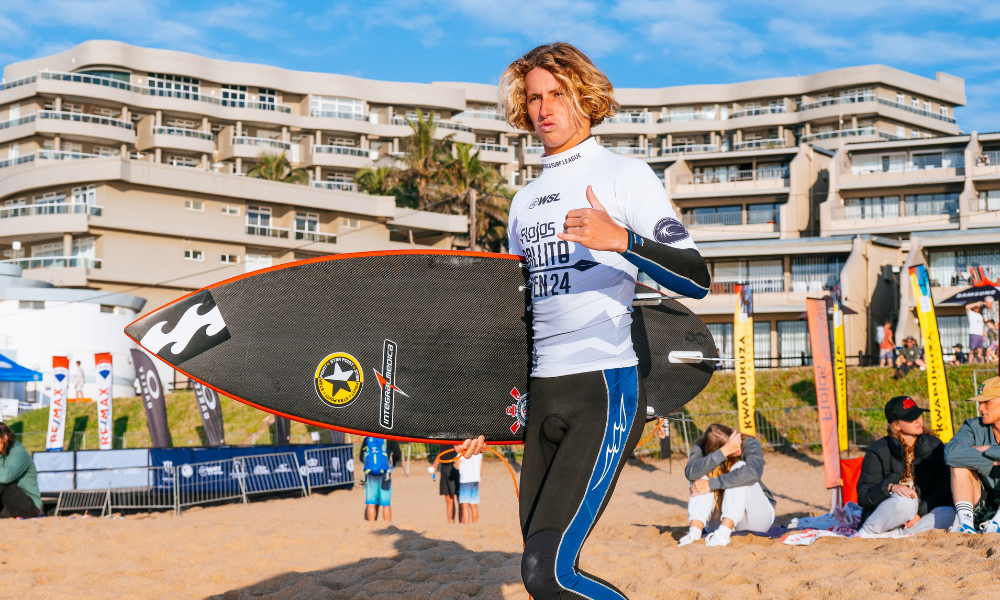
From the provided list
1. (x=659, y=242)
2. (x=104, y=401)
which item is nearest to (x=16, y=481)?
(x=659, y=242)

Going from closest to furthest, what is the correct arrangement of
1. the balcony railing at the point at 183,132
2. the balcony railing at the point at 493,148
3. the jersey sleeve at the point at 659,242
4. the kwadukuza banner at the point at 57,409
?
1. the jersey sleeve at the point at 659,242
2. the kwadukuza banner at the point at 57,409
3. the balcony railing at the point at 183,132
4. the balcony railing at the point at 493,148

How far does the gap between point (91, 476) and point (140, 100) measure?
4887 cm

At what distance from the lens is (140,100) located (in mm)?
56531

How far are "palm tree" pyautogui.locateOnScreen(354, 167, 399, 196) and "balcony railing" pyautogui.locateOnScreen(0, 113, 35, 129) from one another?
20.8 m

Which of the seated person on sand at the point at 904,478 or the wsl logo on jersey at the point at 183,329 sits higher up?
the wsl logo on jersey at the point at 183,329

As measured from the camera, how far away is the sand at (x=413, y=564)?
16.9 ft

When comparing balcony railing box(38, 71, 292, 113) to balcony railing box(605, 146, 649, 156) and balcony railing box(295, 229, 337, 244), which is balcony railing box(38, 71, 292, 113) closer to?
balcony railing box(295, 229, 337, 244)

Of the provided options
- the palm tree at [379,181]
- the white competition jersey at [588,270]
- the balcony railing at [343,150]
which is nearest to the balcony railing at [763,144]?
the palm tree at [379,181]

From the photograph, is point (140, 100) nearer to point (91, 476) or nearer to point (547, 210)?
point (91, 476)

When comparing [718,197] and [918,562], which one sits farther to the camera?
[718,197]

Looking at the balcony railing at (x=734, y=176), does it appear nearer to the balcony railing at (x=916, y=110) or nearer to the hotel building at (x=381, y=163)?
the hotel building at (x=381, y=163)

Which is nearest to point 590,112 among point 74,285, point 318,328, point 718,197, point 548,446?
point 548,446

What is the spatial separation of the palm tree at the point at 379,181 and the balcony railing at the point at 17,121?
820 inches

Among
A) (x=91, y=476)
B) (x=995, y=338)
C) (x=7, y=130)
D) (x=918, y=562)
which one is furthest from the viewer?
(x=7, y=130)
